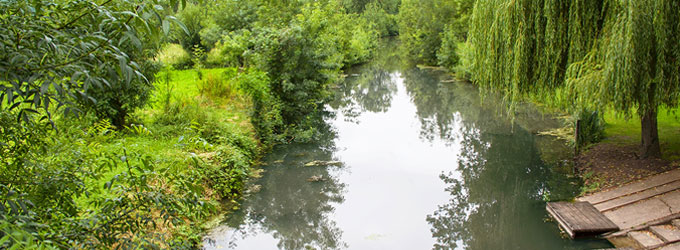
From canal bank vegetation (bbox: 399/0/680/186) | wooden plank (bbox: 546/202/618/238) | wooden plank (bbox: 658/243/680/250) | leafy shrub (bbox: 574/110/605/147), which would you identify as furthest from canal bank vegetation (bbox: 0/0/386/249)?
leafy shrub (bbox: 574/110/605/147)

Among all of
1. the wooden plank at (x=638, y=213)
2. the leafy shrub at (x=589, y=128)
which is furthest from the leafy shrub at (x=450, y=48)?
Result: the wooden plank at (x=638, y=213)

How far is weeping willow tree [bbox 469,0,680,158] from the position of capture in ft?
24.5

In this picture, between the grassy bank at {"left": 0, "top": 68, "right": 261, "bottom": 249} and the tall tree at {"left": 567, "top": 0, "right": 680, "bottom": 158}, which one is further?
the tall tree at {"left": 567, "top": 0, "right": 680, "bottom": 158}

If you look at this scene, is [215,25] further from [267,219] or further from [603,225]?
[603,225]

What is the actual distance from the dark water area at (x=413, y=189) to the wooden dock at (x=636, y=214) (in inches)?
12.5

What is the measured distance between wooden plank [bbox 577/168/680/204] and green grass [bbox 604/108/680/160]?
99 centimetres

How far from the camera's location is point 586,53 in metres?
8.76

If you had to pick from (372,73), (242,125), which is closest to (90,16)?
(242,125)

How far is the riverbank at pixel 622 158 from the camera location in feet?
29.2

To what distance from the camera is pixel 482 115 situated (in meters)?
17.4

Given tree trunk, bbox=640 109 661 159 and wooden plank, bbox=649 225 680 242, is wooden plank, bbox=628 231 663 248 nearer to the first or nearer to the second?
wooden plank, bbox=649 225 680 242

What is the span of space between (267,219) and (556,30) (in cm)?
672

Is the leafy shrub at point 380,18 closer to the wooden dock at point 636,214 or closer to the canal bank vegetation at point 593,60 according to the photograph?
the canal bank vegetation at point 593,60

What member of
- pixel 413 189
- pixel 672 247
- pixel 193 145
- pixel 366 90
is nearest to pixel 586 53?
pixel 672 247
